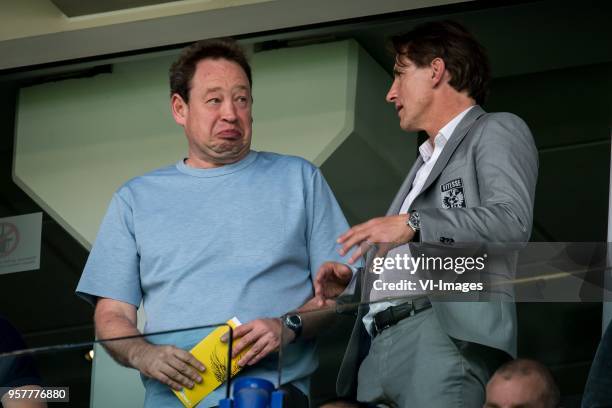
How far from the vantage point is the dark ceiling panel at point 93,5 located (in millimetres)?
6602

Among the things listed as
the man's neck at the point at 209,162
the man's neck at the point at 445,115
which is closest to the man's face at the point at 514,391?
the man's neck at the point at 445,115

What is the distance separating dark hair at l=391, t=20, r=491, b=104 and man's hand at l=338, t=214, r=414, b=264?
0.71 m

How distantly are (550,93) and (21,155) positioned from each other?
2.52m

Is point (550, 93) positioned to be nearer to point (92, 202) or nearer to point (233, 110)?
point (233, 110)

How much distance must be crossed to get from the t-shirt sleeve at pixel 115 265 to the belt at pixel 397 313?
3.79 ft

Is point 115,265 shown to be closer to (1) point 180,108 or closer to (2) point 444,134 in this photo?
(1) point 180,108

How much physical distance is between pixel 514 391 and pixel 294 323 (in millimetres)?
588

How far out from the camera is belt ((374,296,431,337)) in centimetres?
370

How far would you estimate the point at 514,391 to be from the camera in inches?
138

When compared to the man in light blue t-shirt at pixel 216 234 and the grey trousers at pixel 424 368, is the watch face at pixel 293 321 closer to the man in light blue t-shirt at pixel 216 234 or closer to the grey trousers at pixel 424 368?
the grey trousers at pixel 424 368

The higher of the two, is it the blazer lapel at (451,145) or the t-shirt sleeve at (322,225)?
the blazer lapel at (451,145)

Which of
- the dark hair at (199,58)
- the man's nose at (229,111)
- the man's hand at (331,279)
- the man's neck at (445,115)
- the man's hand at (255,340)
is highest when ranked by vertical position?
the dark hair at (199,58)

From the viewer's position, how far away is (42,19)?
676cm

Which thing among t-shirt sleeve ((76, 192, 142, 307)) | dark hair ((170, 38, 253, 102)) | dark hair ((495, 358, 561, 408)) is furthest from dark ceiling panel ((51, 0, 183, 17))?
dark hair ((495, 358, 561, 408))
